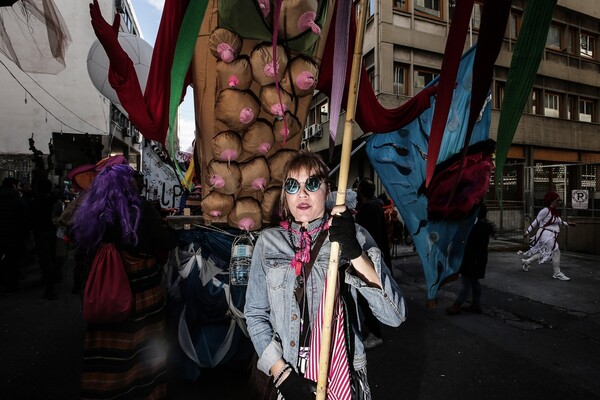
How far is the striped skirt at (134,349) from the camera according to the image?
231 centimetres

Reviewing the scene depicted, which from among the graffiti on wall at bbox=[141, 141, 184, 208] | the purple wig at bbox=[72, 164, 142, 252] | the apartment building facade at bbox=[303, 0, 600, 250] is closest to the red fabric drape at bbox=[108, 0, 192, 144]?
the purple wig at bbox=[72, 164, 142, 252]

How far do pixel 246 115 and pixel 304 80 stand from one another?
0.58m

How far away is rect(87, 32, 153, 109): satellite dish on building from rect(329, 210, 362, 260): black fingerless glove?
327 cm

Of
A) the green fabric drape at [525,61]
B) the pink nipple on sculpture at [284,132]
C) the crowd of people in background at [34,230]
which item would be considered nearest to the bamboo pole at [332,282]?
the green fabric drape at [525,61]

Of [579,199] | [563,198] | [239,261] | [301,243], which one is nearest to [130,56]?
[239,261]

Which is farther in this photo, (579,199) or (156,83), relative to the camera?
(579,199)

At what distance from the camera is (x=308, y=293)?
5.10 ft

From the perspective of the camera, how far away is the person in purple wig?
231 cm

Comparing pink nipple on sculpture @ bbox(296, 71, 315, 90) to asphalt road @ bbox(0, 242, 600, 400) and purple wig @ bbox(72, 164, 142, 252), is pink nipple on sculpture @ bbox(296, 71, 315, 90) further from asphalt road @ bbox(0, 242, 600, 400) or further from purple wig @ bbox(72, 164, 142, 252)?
asphalt road @ bbox(0, 242, 600, 400)

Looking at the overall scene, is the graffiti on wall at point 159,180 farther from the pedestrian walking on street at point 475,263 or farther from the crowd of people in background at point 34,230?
the pedestrian walking on street at point 475,263

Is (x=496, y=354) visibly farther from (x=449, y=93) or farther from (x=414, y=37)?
(x=414, y=37)

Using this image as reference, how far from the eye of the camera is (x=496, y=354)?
3883mm

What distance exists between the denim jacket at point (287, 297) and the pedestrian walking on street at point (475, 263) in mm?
4160

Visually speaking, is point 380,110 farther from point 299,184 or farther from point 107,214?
point 107,214
